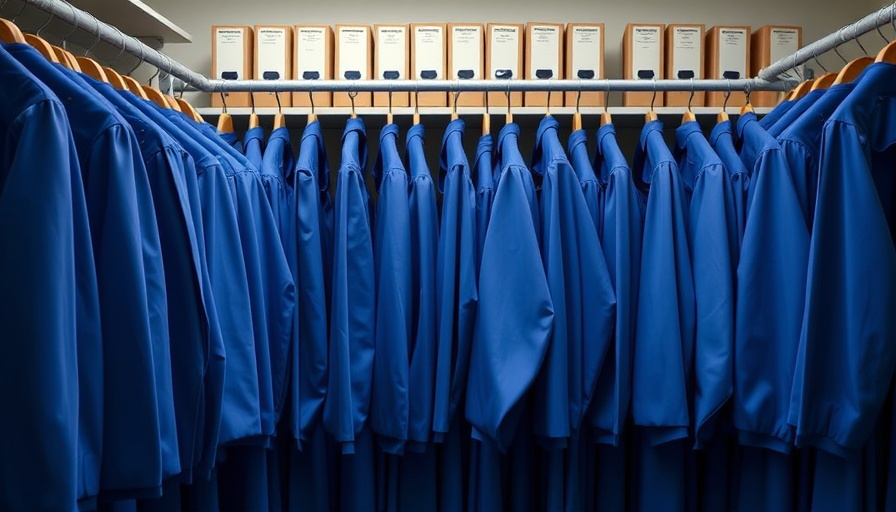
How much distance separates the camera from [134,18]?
1979 mm

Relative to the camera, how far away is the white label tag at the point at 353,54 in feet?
7.04

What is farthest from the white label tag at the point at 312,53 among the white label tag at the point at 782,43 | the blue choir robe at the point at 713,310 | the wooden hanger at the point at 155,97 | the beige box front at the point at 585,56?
the white label tag at the point at 782,43

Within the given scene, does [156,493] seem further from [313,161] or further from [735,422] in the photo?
[735,422]

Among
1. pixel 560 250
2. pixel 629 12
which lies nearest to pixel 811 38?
pixel 629 12

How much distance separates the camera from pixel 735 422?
1534mm

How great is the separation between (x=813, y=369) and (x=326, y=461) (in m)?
1.07

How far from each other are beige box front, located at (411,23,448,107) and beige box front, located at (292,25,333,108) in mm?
250

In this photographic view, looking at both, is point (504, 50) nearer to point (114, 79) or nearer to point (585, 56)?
point (585, 56)

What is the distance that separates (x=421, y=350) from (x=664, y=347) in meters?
0.53

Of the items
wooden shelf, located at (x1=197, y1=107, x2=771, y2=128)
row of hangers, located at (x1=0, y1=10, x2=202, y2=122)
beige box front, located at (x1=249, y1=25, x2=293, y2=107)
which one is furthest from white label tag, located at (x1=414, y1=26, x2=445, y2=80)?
row of hangers, located at (x1=0, y1=10, x2=202, y2=122)

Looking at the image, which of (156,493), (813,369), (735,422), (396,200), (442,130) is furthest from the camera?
(442,130)

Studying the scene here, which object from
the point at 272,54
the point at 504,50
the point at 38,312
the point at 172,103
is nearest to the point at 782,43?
the point at 504,50

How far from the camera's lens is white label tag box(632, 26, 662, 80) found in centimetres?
219

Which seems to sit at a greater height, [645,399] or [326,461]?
[645,399]
